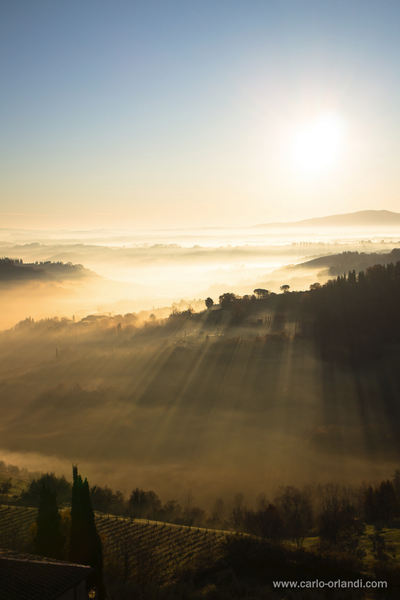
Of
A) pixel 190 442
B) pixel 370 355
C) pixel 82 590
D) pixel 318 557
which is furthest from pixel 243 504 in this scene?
pixel 370 355

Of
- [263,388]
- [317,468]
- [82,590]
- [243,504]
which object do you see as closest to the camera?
[82,590]

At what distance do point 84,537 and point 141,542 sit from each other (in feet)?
86.3

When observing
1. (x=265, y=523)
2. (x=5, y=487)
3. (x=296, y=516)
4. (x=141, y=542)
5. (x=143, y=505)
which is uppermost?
(x=141, y=542)

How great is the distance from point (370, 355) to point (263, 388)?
58.6 m

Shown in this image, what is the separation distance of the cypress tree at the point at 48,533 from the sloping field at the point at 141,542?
448 inches

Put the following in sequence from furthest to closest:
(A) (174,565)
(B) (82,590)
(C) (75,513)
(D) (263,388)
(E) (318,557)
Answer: (D) (263,388), (A) (174,565), (E) (318,557), (C) (75,513), (B) (82,590)

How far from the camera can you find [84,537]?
108ft

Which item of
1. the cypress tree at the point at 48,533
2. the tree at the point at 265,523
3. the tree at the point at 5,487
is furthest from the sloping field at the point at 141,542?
the tree at the point at 5,487

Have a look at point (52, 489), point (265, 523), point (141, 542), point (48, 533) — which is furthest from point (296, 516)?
point (52, 489)

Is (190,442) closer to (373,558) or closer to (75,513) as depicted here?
(373,558)

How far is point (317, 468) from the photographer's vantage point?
415 feet

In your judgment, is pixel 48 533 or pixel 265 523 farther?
pixel 265 523

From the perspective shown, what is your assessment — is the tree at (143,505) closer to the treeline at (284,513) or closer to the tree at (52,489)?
the treeline at (284,513)

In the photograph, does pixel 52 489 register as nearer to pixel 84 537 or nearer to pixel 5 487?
pixel 5 487
